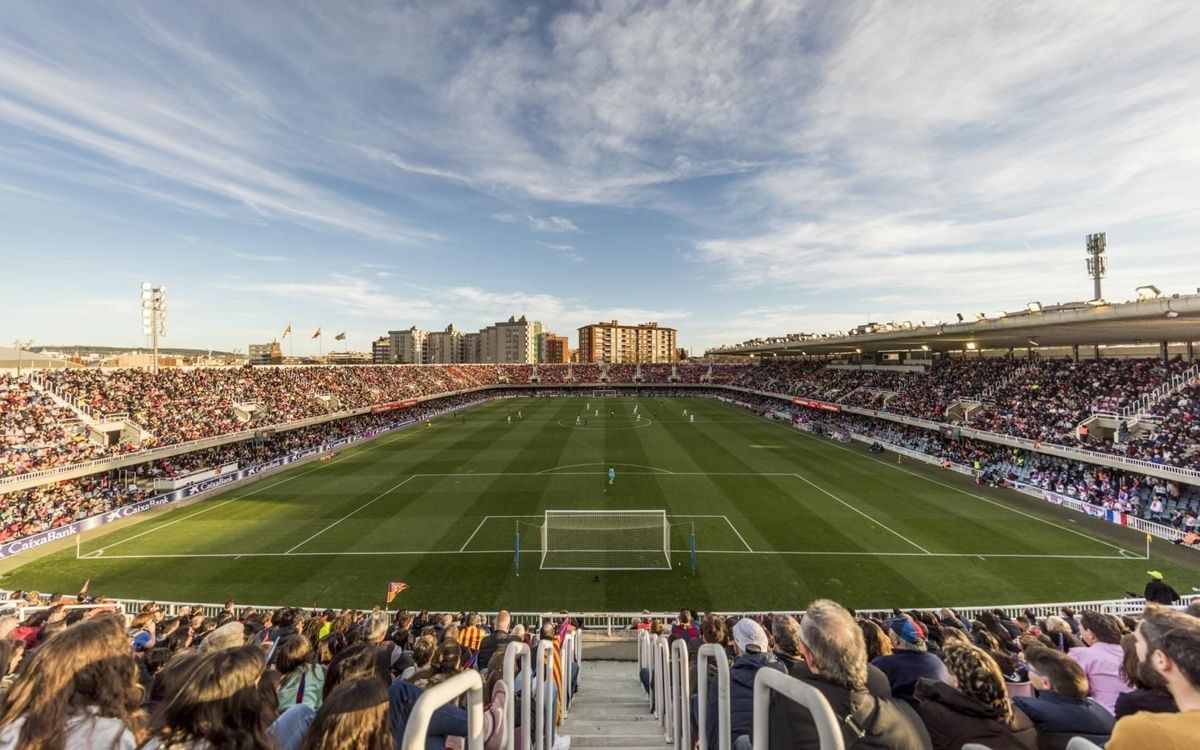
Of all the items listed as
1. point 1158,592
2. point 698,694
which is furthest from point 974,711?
point 1158,592

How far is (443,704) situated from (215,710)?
1.06 meters

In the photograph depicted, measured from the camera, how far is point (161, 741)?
219 centimetres

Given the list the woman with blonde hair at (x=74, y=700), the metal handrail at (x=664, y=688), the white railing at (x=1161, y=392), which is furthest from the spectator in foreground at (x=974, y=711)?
the white railing at (x=1161, y=392)

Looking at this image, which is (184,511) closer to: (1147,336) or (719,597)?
(719,597)

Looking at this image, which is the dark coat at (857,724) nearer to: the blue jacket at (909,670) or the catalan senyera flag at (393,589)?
the blue jacket at (909,670)

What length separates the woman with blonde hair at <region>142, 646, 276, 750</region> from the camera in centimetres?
213

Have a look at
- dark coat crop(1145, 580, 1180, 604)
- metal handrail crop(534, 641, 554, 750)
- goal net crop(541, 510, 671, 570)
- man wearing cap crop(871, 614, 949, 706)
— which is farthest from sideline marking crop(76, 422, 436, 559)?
dark coat crop(1145, 580, 1180, 604)

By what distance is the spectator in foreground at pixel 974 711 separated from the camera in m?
2.99

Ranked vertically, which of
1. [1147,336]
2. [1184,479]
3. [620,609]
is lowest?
[620,609]

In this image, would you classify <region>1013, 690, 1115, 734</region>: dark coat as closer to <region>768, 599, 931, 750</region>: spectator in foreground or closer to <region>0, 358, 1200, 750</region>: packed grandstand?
<region>0, 358, 1200, 750</region>: packed grandstand

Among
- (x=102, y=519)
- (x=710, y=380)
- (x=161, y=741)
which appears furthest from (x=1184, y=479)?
(x=710, y=380)

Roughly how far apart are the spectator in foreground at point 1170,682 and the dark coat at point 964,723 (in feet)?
2.76

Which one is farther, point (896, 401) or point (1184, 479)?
point (896, 401)

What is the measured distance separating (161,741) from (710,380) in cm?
10196
